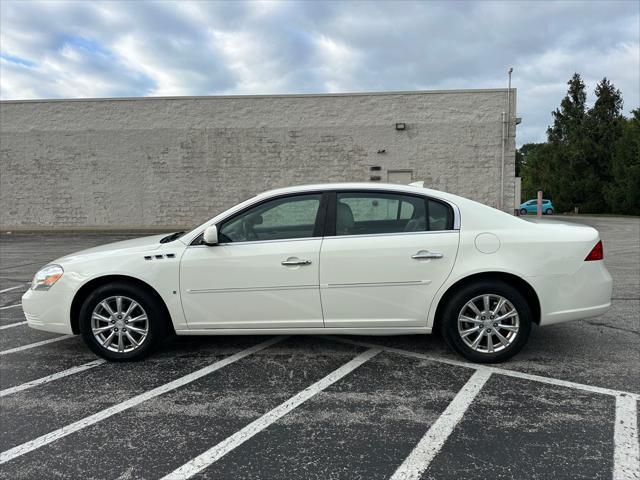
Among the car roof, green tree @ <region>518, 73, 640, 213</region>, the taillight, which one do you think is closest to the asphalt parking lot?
the taillight

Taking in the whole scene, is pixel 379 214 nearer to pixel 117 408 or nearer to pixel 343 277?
pixel 343 277

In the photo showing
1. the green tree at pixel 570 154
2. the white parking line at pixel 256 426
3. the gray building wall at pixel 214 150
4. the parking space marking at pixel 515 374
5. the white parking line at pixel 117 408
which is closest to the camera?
the white parking line at pixel 256 426

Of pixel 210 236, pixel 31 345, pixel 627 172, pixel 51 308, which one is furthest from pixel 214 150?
pixel 627 172

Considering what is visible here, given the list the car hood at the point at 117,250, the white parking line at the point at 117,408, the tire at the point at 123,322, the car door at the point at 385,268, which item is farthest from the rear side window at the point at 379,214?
the tire at the point at 123,322

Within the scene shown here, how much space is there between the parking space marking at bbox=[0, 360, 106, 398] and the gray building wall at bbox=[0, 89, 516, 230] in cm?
1510

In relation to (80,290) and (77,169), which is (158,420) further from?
(77,169)

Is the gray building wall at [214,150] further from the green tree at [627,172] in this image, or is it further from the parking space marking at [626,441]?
the green tree at [627,172]

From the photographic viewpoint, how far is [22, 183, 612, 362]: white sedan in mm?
3754

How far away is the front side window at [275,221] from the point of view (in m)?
3.95

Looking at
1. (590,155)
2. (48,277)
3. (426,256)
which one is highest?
(590,155)

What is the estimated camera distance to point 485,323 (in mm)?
3797

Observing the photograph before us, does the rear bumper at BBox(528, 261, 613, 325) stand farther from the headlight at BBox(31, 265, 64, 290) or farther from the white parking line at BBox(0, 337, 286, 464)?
the headlight at BBox(31, 265, 64, 290)

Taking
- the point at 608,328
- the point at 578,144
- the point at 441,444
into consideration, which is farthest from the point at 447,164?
the point at 578,144

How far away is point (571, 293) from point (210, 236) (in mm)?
3090
